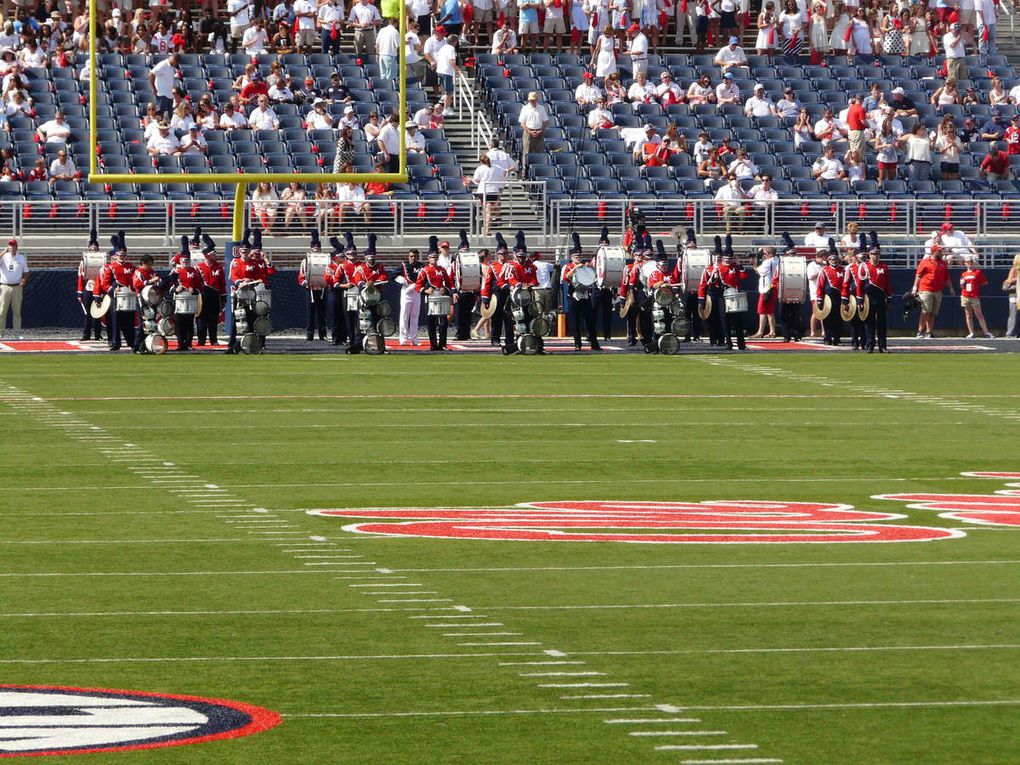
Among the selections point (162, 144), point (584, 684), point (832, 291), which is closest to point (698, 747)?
point (584, 684)

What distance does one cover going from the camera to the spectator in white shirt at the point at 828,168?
34.1 m

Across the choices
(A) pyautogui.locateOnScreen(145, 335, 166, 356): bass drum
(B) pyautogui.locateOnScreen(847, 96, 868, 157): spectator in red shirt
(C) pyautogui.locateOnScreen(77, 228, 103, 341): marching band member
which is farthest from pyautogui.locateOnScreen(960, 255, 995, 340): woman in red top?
(C) pyautogui.locateOnScreen(77, 228, 103, 341): marching band member

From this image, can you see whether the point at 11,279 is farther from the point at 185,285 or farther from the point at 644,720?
the point at 644,720

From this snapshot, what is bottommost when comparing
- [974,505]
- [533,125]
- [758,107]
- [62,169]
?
[974,505]

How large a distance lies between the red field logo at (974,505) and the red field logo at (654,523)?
15.4 inches

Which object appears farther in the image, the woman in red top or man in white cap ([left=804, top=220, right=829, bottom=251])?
the woman in red top

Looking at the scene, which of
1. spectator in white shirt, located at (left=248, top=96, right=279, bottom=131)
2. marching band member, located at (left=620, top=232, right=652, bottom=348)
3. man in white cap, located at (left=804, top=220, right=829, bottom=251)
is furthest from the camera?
spectator in white shirt, located at (left=248, top=96, right=279, bottom=131)

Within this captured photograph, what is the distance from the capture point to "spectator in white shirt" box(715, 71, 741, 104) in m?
35.3

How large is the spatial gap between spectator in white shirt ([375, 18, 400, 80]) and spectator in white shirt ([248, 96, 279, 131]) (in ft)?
6.47

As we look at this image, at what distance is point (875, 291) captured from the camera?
89.7ft

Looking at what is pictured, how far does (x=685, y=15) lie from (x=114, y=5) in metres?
9.82

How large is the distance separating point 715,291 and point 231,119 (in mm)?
8498

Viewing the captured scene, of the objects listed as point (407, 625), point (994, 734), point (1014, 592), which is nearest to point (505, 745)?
point (994, 734)

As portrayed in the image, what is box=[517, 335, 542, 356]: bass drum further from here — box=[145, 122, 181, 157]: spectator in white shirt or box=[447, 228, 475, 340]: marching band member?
box=[145, 122, 181, 157]: spectator in white shirt
